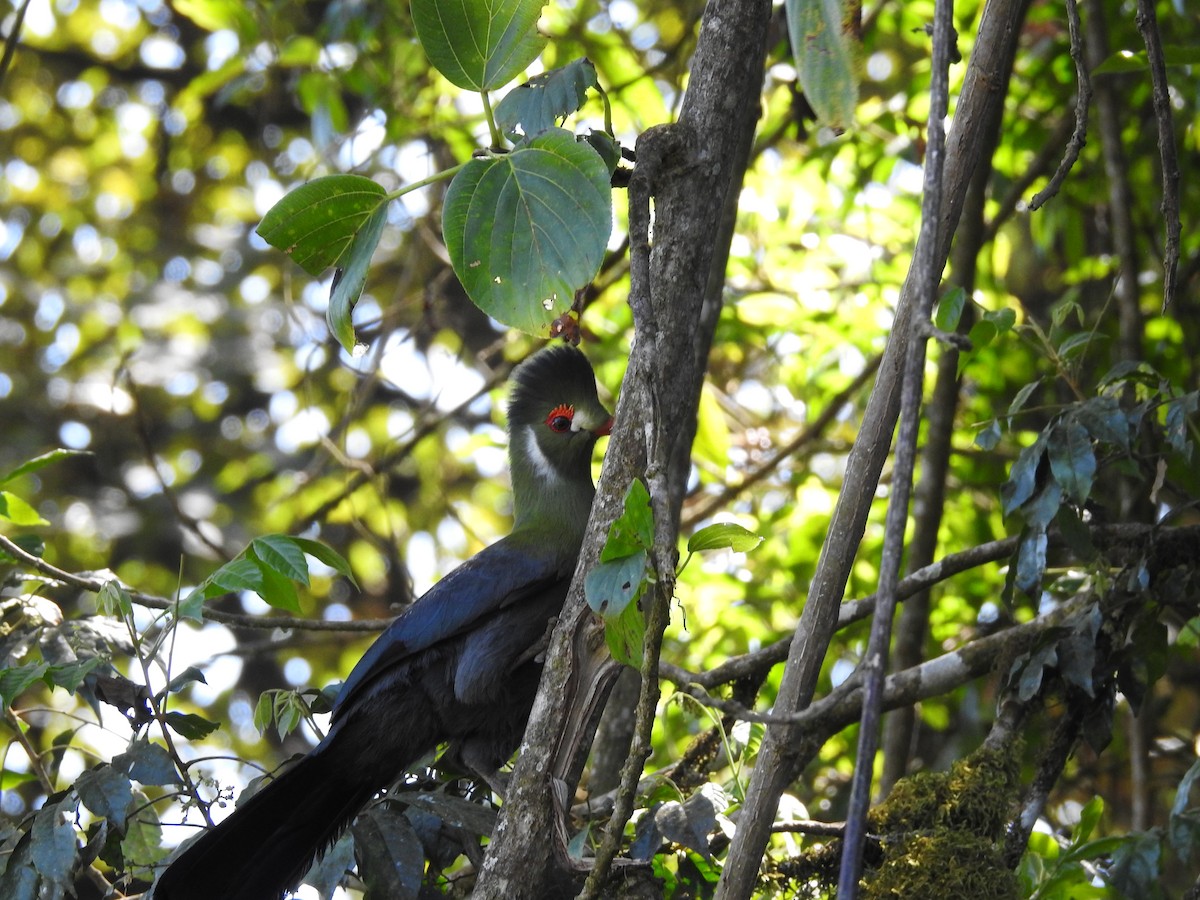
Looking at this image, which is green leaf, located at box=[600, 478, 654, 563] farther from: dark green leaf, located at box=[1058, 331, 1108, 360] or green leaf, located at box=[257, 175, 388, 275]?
dark green leaf, located at box=[1058, 331, 1108, 360]

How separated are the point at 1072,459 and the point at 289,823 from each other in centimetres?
210

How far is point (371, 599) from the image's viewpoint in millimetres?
7352

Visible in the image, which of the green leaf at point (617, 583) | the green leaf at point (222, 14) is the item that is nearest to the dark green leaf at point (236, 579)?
the green leaf at point (617, 583)

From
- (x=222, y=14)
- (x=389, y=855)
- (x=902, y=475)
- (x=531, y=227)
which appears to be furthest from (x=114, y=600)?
(x=222, y=14)

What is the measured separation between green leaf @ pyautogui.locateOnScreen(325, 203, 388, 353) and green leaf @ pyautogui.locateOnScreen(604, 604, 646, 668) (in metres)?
0.90

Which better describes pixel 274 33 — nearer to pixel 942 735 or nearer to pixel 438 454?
pixel 438 454

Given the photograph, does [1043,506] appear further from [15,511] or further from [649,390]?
[15,511]

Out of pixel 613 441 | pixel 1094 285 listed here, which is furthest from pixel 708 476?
pixel 613 441

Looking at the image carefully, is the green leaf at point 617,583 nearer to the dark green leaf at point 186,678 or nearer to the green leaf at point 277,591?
the green leaf at point 277,591

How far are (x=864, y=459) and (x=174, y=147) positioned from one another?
6.73 metres

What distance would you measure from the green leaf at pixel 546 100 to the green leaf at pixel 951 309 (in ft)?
2.92

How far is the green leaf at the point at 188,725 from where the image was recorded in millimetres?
2816

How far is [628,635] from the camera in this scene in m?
1.99

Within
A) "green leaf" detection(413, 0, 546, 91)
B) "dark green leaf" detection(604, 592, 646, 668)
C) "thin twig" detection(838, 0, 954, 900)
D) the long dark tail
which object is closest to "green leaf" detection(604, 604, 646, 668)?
"dark green leaf" detection(604, 592, 646, 668)
